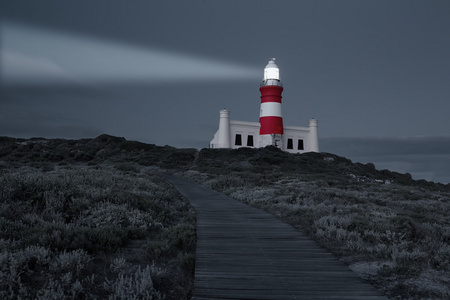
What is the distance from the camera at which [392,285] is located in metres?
5.15

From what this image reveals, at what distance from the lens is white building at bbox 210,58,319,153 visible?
169ft

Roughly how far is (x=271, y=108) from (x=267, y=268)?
47.2 metres

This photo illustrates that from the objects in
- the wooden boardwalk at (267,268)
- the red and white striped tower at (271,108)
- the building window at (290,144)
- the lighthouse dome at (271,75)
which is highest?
the lighthouse dome at (271,75)

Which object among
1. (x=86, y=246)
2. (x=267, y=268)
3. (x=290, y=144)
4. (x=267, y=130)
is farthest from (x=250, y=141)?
(x=267, y=268)

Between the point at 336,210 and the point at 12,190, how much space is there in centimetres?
1041

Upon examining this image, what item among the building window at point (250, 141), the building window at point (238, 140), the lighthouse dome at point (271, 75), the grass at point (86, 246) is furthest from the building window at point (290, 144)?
the grass at point (86, 246)

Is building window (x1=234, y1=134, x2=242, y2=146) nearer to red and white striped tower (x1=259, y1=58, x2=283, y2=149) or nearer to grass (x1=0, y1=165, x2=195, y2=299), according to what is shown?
red and white striped tower (x1=259, y1=58, x2=283, y2=149)

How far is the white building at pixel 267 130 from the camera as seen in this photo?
51.4 meters

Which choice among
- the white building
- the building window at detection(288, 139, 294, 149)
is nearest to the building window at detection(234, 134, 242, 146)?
the white building

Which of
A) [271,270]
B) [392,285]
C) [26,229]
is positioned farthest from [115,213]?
[392,285]

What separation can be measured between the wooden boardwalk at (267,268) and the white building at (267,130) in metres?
43.7

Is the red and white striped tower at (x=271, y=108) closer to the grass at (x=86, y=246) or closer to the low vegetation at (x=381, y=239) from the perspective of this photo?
the low vegetation at (x=381, y=239)

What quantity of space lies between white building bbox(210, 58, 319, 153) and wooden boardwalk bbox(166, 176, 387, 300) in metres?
43.7

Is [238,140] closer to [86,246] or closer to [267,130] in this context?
[267,130]
